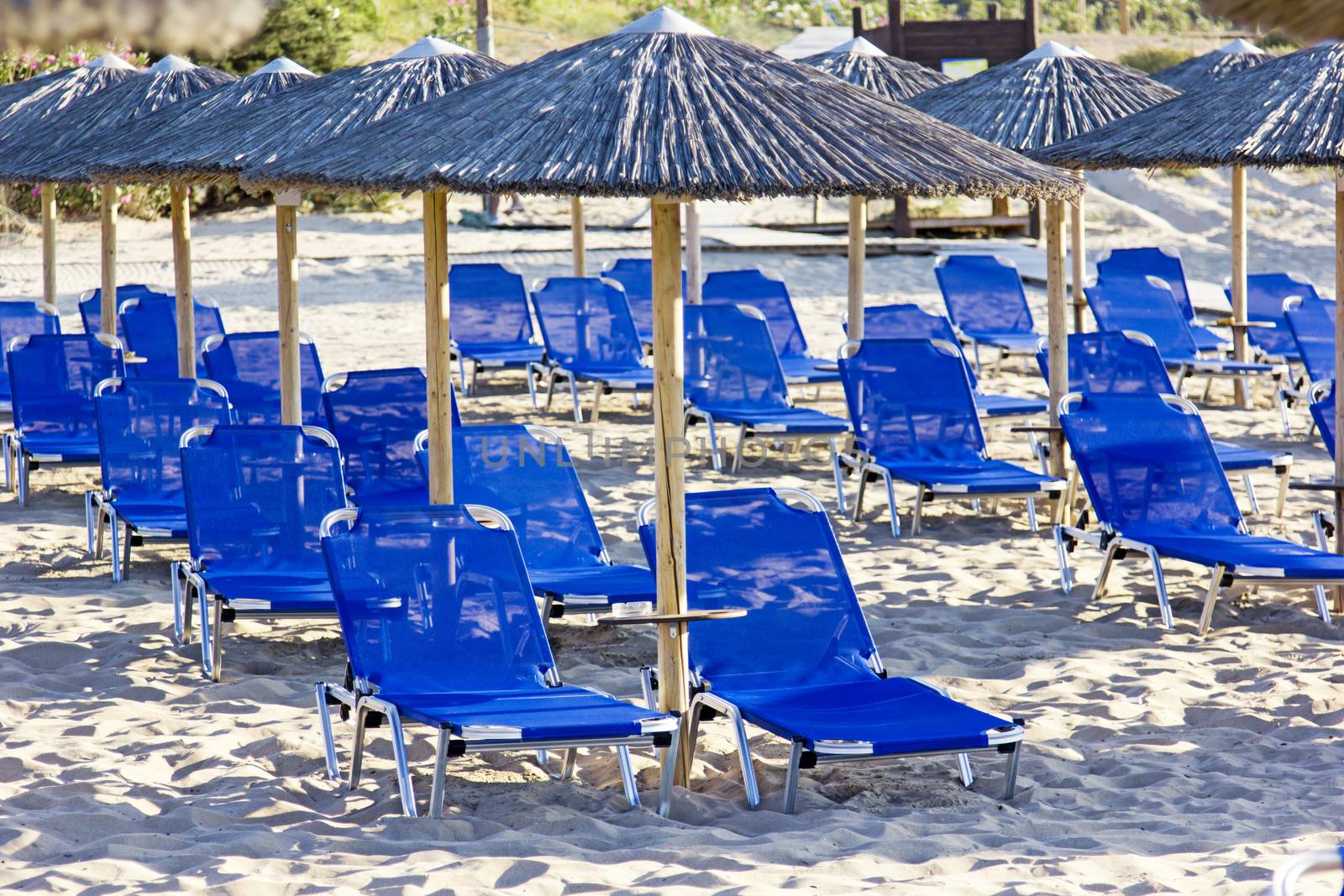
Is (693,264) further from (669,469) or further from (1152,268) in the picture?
(669,469)

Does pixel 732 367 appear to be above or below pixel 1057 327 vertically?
below

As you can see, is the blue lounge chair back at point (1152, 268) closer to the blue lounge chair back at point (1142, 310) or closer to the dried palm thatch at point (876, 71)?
the blue lounge chair back at point (1142, 310)

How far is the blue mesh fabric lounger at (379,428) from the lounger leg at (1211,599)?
128 inches

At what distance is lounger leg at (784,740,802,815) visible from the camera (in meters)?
4.28

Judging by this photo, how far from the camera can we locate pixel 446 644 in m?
4.77

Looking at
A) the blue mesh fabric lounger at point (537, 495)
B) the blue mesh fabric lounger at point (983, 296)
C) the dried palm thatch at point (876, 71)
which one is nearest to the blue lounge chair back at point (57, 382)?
the blue mesh fabric lounger at point (537, 495)

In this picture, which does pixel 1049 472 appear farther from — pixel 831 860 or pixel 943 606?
pixel 831 860

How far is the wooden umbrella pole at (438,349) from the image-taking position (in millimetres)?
5504

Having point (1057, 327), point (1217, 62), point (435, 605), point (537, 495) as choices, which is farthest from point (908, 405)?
point (1217, 62)

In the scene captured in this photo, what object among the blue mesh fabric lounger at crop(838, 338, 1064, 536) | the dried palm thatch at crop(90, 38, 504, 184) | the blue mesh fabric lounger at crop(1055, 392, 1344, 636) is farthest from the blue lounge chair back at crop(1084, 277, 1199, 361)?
the dried palm thatch at crop(90, 38, 504, 184)

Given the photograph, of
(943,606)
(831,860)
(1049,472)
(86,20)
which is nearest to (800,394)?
(1049,472)

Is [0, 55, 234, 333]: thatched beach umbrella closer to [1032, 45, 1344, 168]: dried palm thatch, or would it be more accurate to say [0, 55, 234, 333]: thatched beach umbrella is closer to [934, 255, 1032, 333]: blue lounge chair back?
[1032, 45, 1344, 168]: dried palm thatch

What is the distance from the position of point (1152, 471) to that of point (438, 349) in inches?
123

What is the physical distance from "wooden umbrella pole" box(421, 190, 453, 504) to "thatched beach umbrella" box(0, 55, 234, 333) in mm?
3247
